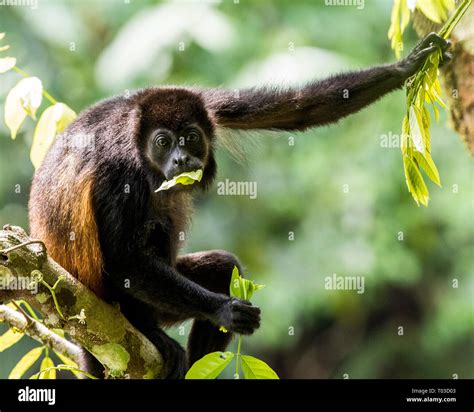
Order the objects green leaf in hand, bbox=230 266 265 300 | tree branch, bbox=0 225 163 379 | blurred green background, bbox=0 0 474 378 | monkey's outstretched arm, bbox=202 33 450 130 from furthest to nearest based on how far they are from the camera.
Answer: blurred green background, bbox=0 0 474 378, monkey's outstretched arm, bbox=202 33 450 130, green leaf in hand, bbox=230 266 265 300, tree branch, bbox=0 225 163 379

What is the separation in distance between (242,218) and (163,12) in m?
4.11

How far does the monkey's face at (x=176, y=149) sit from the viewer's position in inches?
200

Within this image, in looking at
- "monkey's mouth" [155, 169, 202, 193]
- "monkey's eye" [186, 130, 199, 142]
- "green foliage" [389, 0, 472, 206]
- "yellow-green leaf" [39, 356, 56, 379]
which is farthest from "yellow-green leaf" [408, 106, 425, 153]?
"yellow-green leaf" [39, 356, 56, 379]

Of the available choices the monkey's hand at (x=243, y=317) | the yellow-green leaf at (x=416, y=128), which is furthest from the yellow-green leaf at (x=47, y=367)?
the yellow-green leaf at (x=416, y=128)

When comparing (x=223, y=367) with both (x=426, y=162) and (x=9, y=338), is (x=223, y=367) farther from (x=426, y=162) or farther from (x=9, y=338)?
(x=9, y=338)

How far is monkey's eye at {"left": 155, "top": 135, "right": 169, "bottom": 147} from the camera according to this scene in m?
5.22

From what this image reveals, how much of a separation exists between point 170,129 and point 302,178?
8167mm

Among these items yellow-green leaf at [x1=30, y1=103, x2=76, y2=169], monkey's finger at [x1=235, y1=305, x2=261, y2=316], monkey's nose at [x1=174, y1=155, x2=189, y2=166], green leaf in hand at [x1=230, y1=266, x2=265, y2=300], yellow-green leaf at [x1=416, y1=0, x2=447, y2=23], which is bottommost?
monkey's finger at [x1=235, y1=305, x2=261, y2=316]

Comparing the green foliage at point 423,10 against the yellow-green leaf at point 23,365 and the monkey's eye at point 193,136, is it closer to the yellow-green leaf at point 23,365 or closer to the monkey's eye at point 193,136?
the monkey's eye at point 193,136

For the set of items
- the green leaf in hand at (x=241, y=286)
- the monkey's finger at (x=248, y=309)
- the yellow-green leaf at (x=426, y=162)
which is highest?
the yellow-green leaf at (x=426, y=162)

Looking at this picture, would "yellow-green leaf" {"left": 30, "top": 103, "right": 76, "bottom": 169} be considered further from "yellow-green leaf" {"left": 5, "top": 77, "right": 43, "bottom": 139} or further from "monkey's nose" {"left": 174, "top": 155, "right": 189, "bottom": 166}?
"monkey's nose" {"left": 174, "top": 155, "right": 189, "bottom": 166}

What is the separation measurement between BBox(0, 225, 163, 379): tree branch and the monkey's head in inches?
46.4

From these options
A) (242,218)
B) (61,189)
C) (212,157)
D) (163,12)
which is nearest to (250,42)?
(163,12)

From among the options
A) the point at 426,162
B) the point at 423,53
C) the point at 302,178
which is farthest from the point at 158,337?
the point at 302,178
